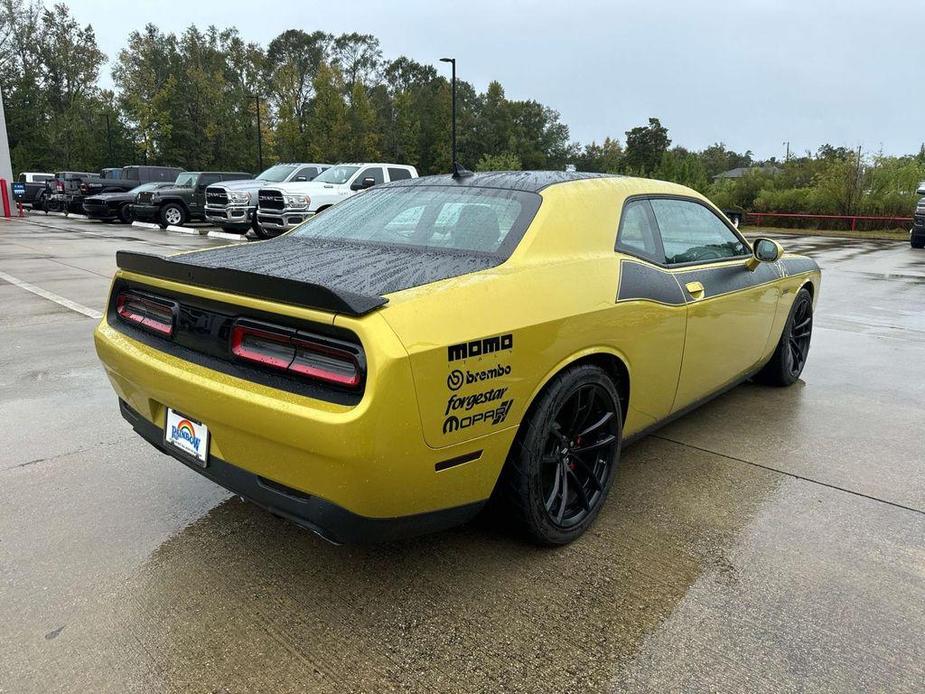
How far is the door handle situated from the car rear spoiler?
72.4 inches

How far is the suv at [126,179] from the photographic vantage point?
24.7 meters

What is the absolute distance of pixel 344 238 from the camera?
323cm

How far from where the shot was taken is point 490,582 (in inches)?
98.3

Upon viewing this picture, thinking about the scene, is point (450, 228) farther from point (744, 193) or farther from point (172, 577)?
point (744, 193)

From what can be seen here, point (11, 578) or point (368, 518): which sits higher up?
point (368, 518)

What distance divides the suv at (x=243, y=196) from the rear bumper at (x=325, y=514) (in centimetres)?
1536

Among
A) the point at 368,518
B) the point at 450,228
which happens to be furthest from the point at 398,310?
the point at 450,228

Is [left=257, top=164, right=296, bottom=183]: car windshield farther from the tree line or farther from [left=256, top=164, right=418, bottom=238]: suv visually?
the tree line

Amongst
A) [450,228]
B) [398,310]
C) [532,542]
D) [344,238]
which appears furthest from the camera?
[344,238]

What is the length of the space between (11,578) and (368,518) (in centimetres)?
146

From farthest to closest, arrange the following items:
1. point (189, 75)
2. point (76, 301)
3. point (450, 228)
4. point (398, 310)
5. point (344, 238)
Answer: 1. point (189, 75)
2. point (76, 301)
3. point (344, 238)
4. point (450, 228)
5. point (398, 310)

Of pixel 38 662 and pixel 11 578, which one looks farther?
pixel 11 578

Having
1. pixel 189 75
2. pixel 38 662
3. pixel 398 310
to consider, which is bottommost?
pixel 38 662

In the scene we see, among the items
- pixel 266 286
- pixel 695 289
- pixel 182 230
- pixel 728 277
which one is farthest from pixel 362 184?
pixel 266 286
